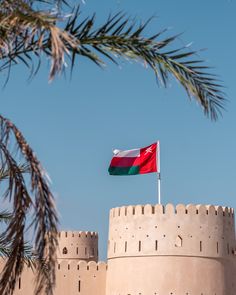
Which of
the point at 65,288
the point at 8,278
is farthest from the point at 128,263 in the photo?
the point at 8,278

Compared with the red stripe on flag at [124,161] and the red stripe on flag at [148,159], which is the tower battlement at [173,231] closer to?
the red stripe on flag at [148,159]

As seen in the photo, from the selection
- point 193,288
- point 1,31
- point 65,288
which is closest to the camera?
point 1,31

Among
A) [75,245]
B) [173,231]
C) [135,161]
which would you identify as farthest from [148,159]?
[75,245]

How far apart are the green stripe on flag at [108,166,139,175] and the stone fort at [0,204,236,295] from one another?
182 centimetres

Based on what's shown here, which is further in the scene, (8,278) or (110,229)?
(110,229)

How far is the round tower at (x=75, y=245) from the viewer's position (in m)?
38.0

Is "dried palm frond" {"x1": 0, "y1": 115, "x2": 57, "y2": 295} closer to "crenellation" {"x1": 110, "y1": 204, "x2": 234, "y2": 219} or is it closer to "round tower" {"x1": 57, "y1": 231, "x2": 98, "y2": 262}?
"crenellation" {"x1": 110, "y1": 204, "x2": 234, "y2": 219}

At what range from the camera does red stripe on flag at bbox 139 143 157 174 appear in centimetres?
2977

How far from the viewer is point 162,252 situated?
27.8 m

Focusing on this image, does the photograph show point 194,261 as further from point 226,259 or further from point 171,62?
point 171,62

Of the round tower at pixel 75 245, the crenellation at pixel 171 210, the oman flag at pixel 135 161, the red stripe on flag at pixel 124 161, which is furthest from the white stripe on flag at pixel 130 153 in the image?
the round tower at pixel 75 245

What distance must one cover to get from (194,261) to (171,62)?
61.9 ft

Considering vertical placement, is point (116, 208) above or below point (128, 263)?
above

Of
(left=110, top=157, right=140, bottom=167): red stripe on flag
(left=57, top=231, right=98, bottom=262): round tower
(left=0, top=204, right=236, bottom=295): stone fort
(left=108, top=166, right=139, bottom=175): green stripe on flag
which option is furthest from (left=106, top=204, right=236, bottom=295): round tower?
(left=57, top=231, right=98, bottom=262): round tower
